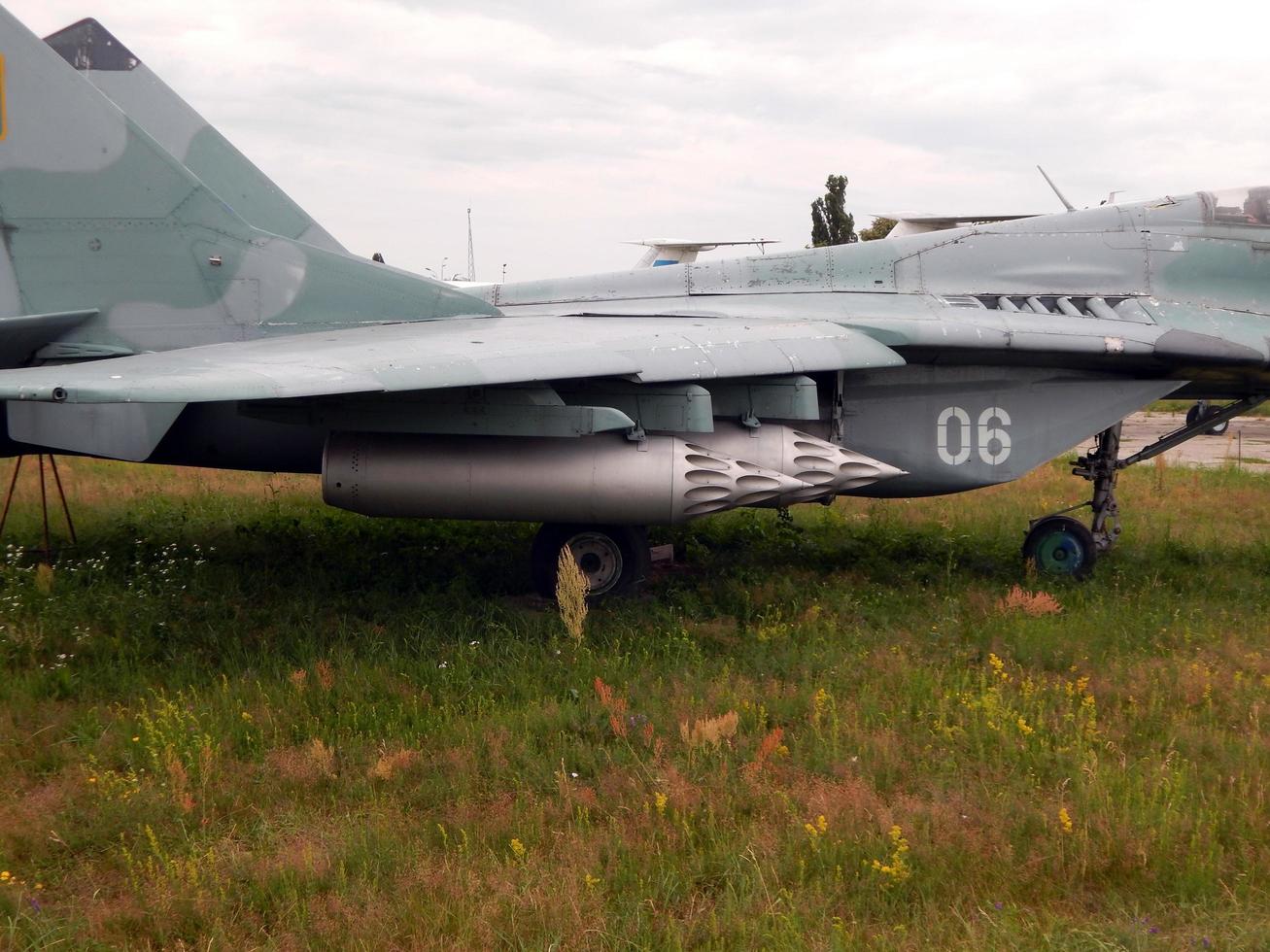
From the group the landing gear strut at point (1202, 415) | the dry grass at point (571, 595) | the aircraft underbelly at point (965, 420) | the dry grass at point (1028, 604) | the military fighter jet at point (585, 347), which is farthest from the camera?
the landing gear strut at point (1202, 415)

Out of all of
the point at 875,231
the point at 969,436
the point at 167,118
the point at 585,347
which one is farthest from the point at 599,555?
the point at 875,231

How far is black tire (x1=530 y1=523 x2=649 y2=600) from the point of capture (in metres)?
7.49

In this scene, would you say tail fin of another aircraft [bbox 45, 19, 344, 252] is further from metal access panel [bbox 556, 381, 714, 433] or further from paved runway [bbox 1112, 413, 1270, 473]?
paved runway [bbox 1112, 413, 1270, 473]

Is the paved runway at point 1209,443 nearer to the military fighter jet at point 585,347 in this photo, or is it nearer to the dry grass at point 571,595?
the military fighter jet at point 585,347

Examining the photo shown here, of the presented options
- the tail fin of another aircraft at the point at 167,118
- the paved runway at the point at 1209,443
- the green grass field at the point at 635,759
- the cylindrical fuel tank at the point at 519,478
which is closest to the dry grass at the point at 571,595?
the green grass field at the point at 635,759

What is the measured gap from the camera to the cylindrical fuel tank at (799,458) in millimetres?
6910

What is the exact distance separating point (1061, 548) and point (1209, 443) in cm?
1582

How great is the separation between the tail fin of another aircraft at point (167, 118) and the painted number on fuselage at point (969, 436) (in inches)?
218

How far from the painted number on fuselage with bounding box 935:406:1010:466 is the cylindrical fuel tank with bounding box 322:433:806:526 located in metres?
1.95

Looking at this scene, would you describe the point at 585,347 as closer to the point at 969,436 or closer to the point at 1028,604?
the point at 969,436

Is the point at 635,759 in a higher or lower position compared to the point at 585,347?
lower

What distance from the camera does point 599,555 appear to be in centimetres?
755

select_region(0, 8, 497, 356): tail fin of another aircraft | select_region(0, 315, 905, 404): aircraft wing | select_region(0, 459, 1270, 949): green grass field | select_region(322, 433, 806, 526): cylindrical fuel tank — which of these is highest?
select_region(0, 8, 497, 356): tail fin of another aircraft

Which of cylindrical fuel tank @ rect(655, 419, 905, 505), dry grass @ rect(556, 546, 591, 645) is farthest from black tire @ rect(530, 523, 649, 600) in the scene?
dry grass @ rect(556, 546, 591, 645)
